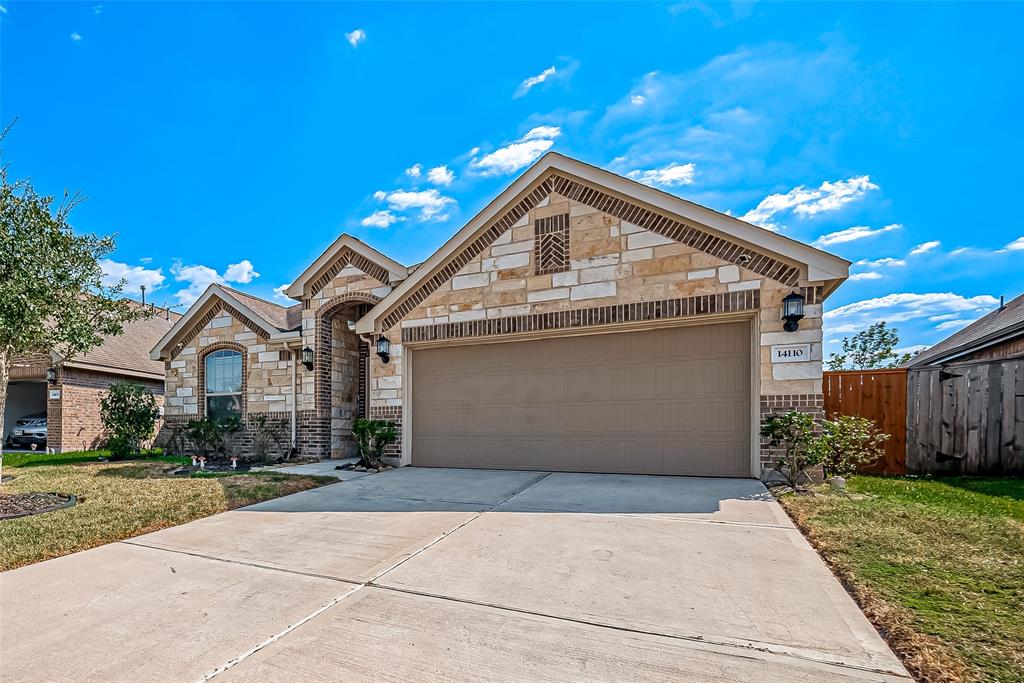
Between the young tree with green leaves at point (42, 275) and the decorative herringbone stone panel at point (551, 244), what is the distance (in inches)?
267

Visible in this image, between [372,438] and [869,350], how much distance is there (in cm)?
3594

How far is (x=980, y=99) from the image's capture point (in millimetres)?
7246

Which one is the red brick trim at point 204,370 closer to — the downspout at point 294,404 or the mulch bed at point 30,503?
the downspout at point 294,404

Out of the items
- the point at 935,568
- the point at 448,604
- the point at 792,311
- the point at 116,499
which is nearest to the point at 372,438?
the point at 116,499

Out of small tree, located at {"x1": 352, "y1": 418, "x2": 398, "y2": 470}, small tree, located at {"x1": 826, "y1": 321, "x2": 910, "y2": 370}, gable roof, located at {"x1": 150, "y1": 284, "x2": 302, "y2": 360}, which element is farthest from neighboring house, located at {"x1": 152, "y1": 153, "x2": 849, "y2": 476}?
small tree, located at {"x1": 826, "y1": 321, "x2": 910, "y2": 370}

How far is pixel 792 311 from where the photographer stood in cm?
636

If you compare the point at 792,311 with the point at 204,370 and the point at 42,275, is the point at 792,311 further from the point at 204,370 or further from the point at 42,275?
the point at 204,370

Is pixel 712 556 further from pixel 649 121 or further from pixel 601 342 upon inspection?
pixel 649 121

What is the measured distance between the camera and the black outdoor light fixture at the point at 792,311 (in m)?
6.35

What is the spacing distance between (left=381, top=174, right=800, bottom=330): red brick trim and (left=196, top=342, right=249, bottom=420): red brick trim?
14.5 feet

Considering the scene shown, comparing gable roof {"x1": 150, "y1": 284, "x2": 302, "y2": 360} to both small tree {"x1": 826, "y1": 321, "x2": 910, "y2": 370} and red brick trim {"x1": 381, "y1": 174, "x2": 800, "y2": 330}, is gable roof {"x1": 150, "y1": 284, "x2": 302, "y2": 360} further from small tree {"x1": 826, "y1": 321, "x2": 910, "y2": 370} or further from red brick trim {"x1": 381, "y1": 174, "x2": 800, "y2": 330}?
small tree {"x1": 826, "y1": 321, "x2": 910, "y2": 370}

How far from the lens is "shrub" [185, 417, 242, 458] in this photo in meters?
10.6

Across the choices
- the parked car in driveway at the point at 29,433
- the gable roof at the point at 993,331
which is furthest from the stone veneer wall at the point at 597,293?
the parked car in driveway at the point at 29,433

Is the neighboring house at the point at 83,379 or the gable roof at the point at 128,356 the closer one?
the neighboring house at the point at 83,379
